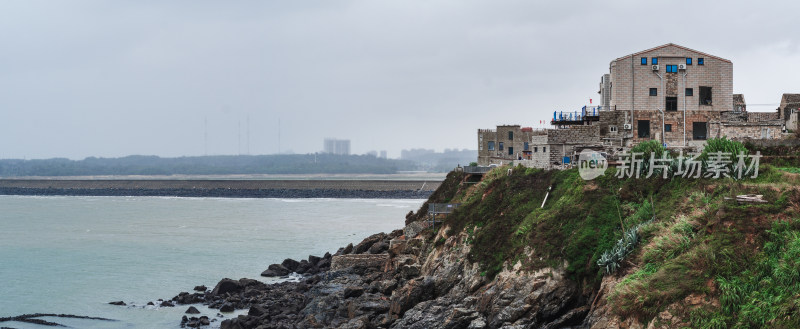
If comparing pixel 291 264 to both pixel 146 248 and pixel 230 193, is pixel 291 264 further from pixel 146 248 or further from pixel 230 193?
pixel 230 193

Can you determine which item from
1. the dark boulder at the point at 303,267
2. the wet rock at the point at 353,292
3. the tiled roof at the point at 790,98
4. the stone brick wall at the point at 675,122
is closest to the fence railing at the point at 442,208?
the wet rock at the point at 353,292

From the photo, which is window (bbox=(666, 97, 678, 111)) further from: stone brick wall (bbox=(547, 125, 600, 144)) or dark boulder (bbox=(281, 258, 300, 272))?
dark boulder (bbox=(281, 258, 300, 272))

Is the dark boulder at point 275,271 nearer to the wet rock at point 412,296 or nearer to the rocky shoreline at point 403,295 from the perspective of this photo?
the rocky shoreline at point 403,295

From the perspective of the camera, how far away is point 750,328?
1523 centimetres

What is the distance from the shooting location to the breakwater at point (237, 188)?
130 meters

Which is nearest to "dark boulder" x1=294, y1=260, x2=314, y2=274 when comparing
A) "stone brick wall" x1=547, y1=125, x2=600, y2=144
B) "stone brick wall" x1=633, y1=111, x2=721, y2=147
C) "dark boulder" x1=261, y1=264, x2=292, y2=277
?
"dark boulder" x1=261, y1=264, x2=292, y2=277

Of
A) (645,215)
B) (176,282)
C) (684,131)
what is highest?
(684,131)

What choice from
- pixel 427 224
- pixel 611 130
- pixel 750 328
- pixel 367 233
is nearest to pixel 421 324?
pixel 750 328

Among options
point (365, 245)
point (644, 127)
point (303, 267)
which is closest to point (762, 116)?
point (644, 127)

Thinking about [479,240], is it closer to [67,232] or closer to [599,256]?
[599,256]

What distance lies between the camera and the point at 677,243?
18781 millimetres

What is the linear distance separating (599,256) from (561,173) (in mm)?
11122

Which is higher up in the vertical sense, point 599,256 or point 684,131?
point 684,131

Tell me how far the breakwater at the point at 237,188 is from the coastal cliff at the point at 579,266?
90.8m
